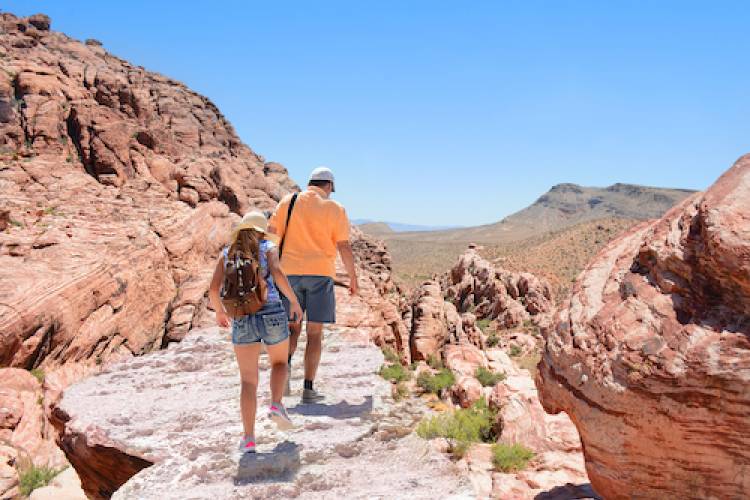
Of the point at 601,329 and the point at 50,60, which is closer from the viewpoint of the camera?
the point at 601,329

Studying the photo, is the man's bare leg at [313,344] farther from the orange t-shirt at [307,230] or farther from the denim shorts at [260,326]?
the denim shorts at [260,326]

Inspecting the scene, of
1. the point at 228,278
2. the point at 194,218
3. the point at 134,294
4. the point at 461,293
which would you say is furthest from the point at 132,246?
the point at 461,293

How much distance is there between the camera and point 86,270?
10.1 meters

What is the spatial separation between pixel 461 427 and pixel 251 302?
2668 mm

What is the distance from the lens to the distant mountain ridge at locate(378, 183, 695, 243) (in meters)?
126

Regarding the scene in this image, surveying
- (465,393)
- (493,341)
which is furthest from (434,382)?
(493,341)

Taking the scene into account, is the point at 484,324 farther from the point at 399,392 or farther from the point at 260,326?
the point at 260,326

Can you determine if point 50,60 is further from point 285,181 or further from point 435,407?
point 435,407

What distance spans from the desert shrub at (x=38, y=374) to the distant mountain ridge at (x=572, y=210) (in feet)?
348

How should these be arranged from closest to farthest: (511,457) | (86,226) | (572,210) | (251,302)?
(251,302) < (511,457) < (86,226) < (572,210)

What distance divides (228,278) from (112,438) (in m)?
2.04

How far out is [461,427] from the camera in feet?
17.2

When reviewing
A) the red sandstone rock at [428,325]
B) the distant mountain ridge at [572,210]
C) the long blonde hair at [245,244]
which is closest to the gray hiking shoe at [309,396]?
the long blonde hair at [245,244]

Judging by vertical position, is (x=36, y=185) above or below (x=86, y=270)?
above
